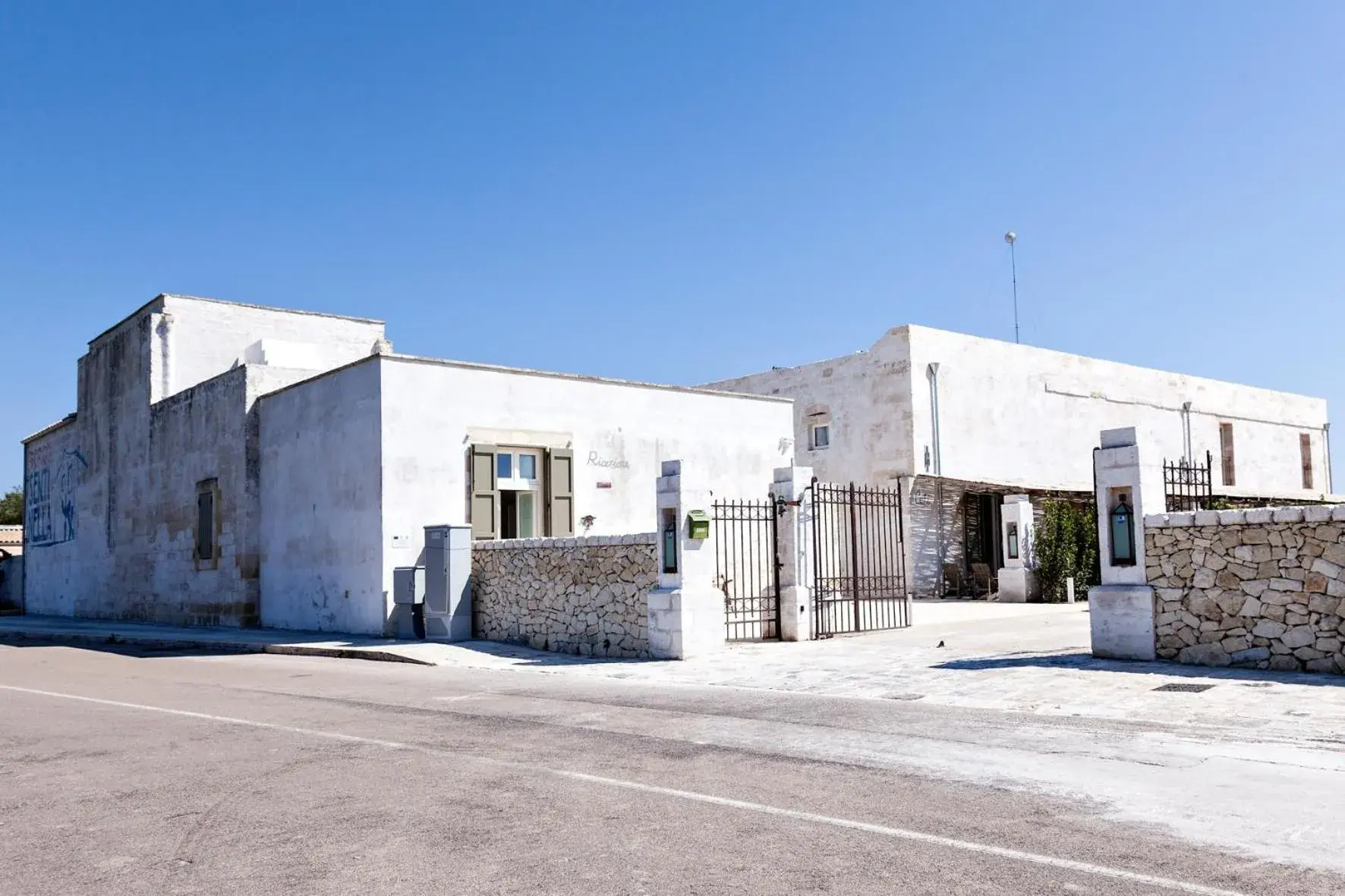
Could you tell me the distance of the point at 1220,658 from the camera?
12000mm

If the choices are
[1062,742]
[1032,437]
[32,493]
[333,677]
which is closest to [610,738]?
[1062,742]

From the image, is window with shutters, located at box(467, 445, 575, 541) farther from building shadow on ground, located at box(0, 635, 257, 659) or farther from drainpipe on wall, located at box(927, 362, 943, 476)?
drainpipe on wall, located at box(927, 362, 943, 476)

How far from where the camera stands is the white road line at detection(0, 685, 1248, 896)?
4672 millimetres

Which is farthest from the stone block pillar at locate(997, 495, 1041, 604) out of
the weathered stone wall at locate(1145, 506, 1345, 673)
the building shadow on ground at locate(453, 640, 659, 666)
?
the weathered stone wall at locate(1145, 506, 1345, 673)

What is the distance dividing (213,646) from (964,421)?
20.6 metres

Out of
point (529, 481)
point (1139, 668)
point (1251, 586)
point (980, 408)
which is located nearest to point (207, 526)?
point (529, 481)

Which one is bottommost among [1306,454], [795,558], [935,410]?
[795,558]

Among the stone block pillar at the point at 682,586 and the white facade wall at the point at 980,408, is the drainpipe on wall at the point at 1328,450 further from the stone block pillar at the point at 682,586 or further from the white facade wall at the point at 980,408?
the stone block pillar at the point at 682,586

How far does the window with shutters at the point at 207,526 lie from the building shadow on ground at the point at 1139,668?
18184 millimetres

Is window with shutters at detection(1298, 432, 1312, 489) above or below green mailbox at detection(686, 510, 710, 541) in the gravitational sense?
above

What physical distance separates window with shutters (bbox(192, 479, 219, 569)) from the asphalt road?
50.4ft

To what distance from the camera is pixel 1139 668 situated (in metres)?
12.1

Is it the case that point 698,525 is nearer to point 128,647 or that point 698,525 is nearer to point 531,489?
point 531,489

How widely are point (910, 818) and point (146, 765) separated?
5.14m
